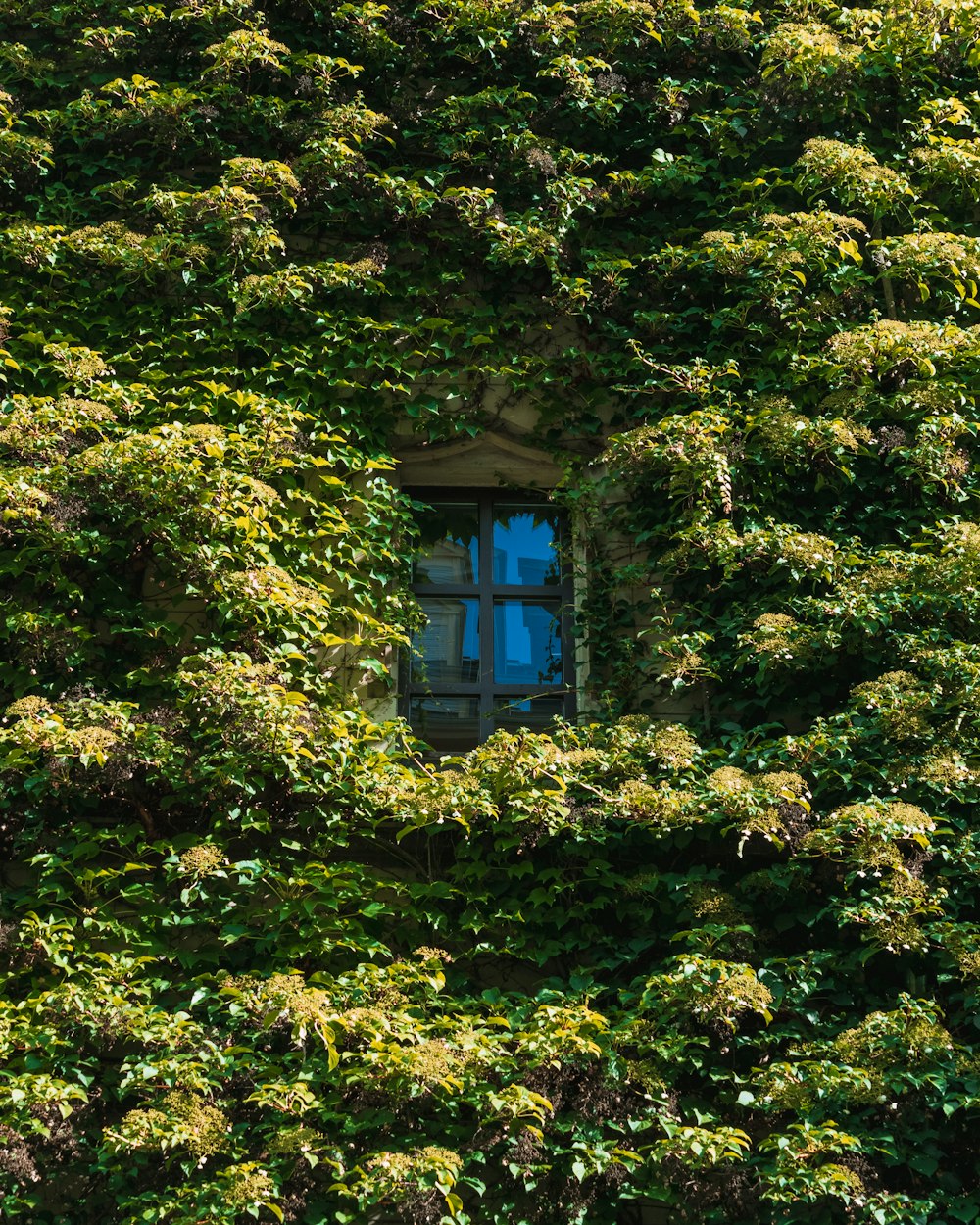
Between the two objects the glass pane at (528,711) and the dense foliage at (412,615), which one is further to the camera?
the glass pane at (528,711)

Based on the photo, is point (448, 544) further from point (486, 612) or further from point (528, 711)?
→ point (528, 711)

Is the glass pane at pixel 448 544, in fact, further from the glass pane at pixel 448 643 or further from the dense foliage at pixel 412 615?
the dense foliage at pixel 412 615

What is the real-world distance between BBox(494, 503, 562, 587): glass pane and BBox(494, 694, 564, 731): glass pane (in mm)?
604

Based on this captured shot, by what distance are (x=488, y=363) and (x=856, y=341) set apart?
172cm

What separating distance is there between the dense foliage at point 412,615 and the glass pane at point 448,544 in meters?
0.25

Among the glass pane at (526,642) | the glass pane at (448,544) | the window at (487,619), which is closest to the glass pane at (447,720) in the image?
the window at (487,619)

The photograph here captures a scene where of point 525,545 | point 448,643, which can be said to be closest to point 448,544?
point 525,545

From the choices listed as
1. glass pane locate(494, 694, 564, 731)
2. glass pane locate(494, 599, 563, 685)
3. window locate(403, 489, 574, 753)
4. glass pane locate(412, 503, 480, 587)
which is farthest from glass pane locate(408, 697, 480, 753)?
glass pane locate(412, 503, 480, 587)

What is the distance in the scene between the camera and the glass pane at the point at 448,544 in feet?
25.4

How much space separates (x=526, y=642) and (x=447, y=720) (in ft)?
1.84

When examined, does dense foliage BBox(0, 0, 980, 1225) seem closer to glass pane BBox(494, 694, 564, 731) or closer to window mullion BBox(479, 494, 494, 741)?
glass pane BBox(494, 694, 564, 731)

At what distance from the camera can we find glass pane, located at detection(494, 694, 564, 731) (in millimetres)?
7383

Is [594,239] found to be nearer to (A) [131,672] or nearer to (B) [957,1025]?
(A) [131,672]

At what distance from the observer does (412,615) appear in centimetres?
733
